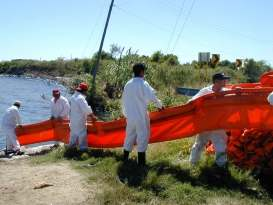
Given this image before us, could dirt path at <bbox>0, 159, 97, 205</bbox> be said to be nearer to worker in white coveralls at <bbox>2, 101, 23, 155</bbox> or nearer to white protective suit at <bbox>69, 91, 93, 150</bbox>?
white protective suit at <bbox>69, 91, 93, 150</bbox>

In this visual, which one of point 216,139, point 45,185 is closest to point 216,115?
point 216,139

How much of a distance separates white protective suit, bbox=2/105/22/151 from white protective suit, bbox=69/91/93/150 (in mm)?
3000

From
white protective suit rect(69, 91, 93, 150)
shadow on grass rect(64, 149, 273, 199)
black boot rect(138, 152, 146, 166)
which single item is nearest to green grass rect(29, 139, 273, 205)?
shadow on grass rect(64, 149, 273, 199)

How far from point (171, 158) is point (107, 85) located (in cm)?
3113

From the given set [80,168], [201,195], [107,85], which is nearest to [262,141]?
[201,195]

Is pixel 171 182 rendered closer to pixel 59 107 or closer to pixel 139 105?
pixel 139 105

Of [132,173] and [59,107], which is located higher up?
[59,107]

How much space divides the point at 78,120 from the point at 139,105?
3.20 m

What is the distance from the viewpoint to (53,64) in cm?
12825

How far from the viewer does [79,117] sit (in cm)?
1255

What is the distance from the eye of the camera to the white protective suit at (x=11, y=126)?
15.0m

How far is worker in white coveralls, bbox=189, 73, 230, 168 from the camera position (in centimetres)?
906

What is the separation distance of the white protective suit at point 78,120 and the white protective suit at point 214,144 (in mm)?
3710

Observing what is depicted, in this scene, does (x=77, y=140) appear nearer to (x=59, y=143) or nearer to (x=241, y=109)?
(x=59, y=143)
